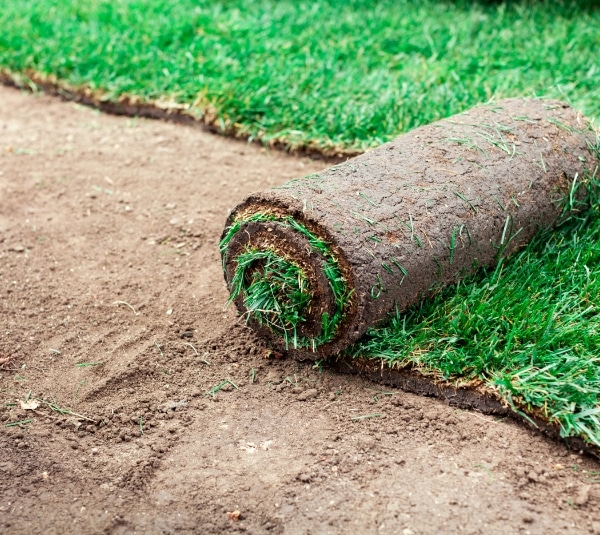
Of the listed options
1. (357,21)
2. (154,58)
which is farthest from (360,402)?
(357,21)

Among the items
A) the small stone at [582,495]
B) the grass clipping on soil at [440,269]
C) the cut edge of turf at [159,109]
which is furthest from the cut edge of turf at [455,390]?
the cut edge of turf at [159,109]

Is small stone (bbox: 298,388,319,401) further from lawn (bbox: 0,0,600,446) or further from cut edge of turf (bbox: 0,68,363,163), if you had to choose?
cut edge of turf (bbox: 0,68,363,163)

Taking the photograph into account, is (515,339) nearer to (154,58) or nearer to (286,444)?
(286,444)

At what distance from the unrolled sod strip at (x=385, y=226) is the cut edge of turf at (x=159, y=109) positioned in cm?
127

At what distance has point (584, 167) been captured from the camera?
3752 millimetres

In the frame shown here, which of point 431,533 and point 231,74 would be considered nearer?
point 431,533

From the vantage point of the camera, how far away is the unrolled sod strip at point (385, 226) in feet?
9.75

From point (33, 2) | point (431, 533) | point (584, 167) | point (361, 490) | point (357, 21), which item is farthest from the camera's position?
point (33, 2)

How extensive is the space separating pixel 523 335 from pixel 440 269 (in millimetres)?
411

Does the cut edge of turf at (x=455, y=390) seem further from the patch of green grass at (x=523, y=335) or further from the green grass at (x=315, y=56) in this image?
the green grass at (x=315, y=56)

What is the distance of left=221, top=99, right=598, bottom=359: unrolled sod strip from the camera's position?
297 centimetres

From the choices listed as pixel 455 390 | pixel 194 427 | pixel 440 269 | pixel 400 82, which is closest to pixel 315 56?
pixel 400 82

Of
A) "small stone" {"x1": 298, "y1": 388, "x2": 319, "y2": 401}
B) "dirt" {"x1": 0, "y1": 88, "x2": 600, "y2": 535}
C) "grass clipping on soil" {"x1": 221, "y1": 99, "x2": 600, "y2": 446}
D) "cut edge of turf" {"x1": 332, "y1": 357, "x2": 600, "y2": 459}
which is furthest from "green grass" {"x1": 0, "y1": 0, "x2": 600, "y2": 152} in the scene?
"small stone" {"x1": 298, "y1": 388, "x2": 319, "y2": 401}

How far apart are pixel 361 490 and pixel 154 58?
419cm
